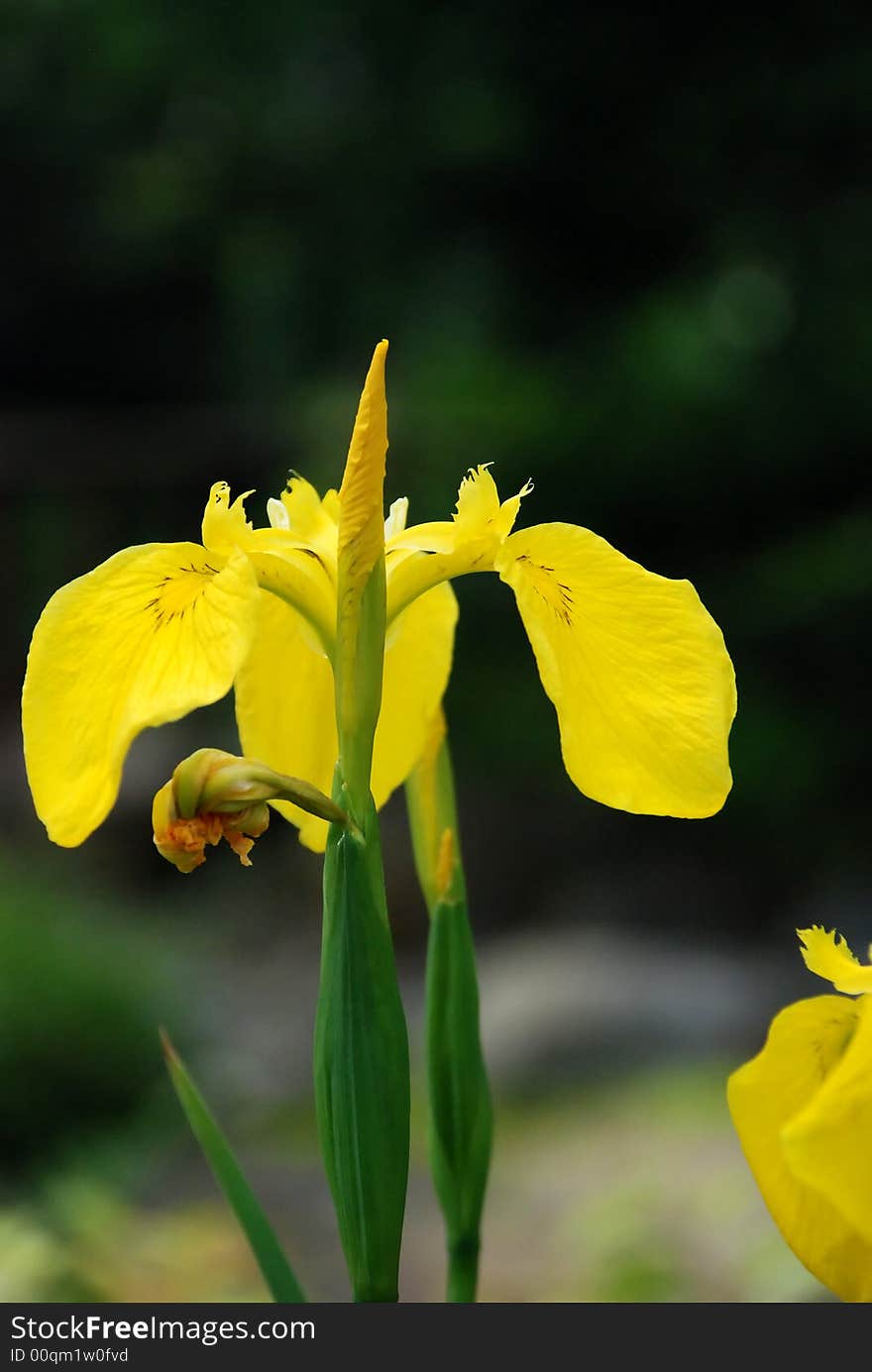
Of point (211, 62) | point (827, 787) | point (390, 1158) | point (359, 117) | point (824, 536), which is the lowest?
point (390, 1158)

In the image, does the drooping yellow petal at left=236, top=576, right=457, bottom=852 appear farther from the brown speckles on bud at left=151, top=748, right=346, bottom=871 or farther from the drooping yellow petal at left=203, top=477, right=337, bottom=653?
the brown speckles on bud at left=151, top=748, right=346, bottom=871

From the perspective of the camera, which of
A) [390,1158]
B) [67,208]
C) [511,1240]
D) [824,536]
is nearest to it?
[390,1158]

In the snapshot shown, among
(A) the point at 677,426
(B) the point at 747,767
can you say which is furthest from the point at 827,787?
(A) the point at 677,426

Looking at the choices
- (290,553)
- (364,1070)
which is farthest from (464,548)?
(364,1070)

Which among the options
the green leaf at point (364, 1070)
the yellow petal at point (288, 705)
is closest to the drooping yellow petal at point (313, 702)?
the yellow petal at point (288, 705)

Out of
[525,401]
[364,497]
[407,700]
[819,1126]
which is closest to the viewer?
[819,1126]

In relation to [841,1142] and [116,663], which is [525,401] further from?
[841,1142]

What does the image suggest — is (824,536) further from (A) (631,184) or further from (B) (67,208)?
(B) (67,208)
